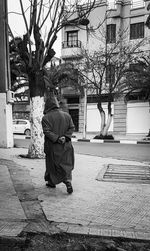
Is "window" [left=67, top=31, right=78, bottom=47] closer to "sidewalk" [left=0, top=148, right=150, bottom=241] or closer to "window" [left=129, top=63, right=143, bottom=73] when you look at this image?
"window" [left=129, top=63, right=143, bottom=73]

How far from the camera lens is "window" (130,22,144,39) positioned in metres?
26.6

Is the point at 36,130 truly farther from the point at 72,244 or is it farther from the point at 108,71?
the point at 108,71

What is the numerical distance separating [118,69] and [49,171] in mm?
16604

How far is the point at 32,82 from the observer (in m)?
9.41

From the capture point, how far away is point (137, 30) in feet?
87.9

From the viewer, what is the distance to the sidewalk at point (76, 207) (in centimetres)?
363

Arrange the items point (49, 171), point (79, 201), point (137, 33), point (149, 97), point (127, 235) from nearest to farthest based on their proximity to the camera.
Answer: point (127, 235), point (79, 201), point (49, 171), point (149, 97), point (137, 33)

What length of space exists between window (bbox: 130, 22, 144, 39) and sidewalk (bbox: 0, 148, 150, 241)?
74.4 ft

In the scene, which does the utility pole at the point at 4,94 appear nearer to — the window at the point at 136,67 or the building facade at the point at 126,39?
the window at the point at 136,67

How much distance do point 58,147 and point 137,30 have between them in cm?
2413

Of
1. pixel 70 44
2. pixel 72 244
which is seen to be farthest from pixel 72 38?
pixel 72 244

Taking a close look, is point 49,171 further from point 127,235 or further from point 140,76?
point 140,76

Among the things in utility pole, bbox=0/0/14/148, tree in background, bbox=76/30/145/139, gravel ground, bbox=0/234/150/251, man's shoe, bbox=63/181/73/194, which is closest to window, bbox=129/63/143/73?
tree in background, bbox=76/30/145/139

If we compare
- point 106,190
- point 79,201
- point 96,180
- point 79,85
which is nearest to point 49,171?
point 79,201
